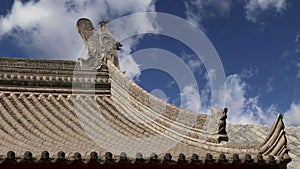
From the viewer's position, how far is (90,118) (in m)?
8.34

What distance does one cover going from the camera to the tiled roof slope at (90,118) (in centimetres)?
598

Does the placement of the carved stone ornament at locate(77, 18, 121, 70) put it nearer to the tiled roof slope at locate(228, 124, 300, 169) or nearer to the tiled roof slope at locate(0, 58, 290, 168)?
the tiled roof slope at locate(0, 58, 290, 168)

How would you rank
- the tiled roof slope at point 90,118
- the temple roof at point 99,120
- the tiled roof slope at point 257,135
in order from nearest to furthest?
the temple roof at point 99,120 < the tiled roof slope at point 90,118 < the tiled roof slope at point 257,135

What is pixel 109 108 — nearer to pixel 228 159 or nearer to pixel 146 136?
pixel 146 136

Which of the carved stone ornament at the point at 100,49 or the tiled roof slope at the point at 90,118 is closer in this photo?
the tiled roof slope at the point at 90,118

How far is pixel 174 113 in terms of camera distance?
7805 millimetres

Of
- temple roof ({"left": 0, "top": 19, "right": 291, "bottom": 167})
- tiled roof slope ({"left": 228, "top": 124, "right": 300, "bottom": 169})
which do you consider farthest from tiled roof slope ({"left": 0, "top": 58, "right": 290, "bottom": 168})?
tiled roof slope ({"left": 228, "top": 124, "right": 300, "bottom": 169})

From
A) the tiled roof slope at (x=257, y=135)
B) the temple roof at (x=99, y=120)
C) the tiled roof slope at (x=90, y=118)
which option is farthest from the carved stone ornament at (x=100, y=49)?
the tiled roof slope at (x=257, y=135)

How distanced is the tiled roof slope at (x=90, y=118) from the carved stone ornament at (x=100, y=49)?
0.27 meters

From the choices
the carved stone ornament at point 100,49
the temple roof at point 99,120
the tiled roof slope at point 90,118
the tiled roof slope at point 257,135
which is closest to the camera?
the temple roof at point 99,120

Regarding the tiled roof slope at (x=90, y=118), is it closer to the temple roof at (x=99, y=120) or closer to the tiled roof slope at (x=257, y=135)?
the temple roof at (x=99, y=120)

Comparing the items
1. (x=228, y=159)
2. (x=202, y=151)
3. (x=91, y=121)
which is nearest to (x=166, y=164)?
(x=228, y=159)

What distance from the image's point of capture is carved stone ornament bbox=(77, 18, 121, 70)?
34.0 ft

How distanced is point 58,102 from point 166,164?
417cm
